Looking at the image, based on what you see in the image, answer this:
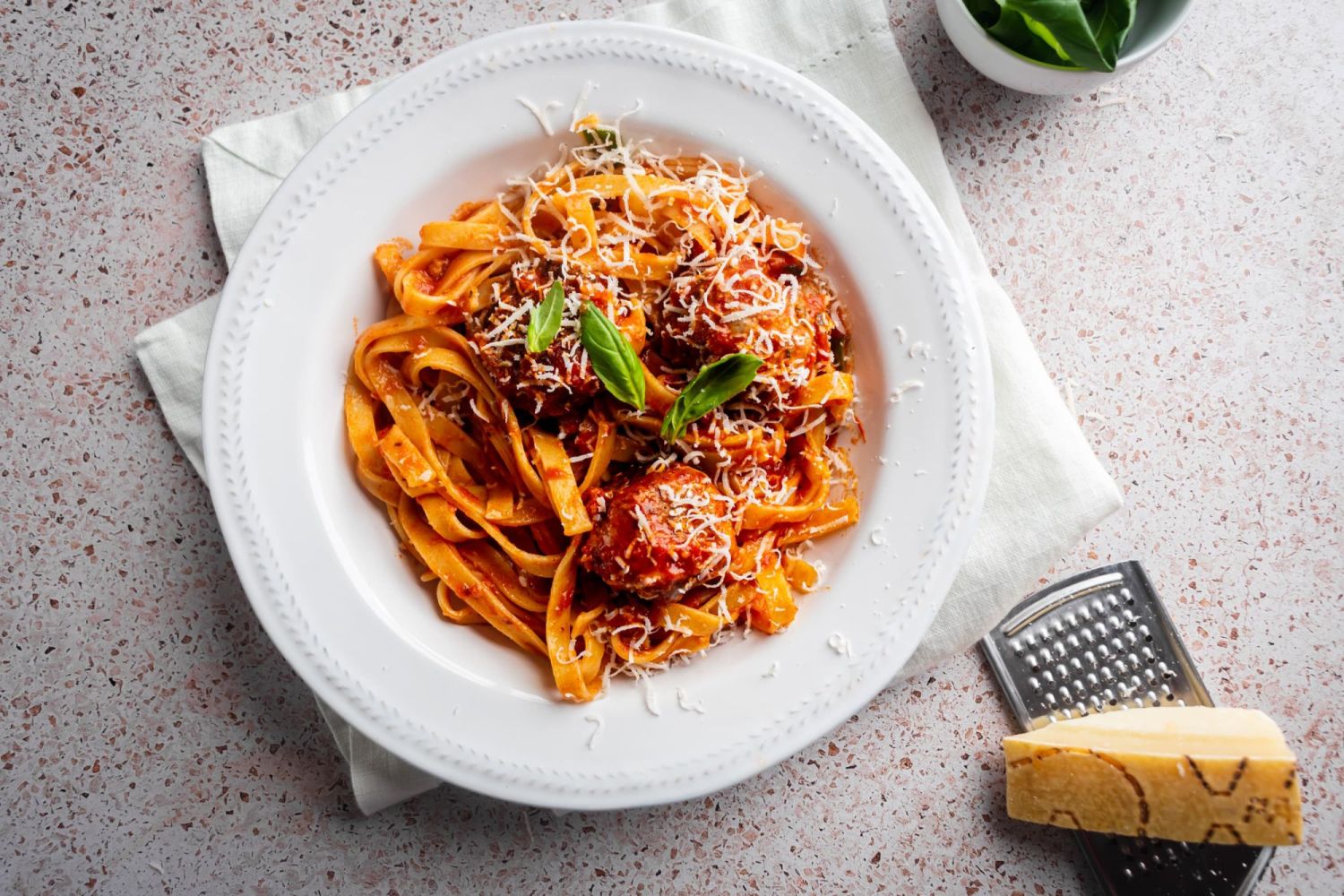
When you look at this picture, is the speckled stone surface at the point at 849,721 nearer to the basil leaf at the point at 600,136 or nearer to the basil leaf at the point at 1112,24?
the basil leaf at the point at 1112,24

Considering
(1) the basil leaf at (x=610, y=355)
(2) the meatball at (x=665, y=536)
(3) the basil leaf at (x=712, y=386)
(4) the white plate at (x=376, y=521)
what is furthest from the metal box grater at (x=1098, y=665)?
(1) the basil leaf at (x=610, y=355)

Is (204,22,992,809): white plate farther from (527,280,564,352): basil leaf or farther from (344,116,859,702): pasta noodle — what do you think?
(527,280,564,352): basil leaf

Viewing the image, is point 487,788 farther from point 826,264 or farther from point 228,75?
point 228,75

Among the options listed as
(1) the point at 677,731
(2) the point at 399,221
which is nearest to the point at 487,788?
(1) the point at 677,731

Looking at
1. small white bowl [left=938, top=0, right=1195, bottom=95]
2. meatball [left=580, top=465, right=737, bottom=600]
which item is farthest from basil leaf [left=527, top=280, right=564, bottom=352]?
small white bowl [left=938, top=0, right=1195, bottom=95]

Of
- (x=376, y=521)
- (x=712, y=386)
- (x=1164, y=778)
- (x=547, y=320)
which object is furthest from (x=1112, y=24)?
(x=376, y=521)

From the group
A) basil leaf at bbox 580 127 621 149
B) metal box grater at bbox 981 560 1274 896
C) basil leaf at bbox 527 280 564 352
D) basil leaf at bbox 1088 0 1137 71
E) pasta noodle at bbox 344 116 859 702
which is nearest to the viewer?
basil leaf at bbox 527 280 564 352

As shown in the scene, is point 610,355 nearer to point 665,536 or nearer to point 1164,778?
point 665,536
